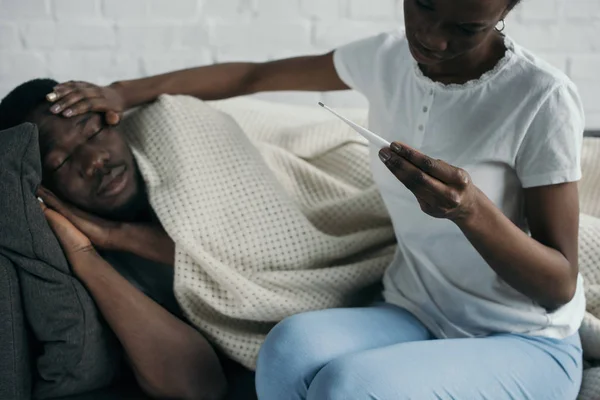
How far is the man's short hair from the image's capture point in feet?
3.91

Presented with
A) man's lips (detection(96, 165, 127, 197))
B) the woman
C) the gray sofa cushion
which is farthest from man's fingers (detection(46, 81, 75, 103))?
the gray sofa cushion

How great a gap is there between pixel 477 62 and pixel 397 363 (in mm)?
428

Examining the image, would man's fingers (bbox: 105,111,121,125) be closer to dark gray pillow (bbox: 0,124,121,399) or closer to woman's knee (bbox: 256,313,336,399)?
dark gray pillow (bbox: 0,124,121,399)

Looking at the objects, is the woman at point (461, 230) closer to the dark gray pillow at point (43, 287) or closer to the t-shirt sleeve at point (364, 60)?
the t-shirt sleeve at point (364, 60)

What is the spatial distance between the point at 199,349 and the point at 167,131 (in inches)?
14.1

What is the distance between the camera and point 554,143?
3.27 feet

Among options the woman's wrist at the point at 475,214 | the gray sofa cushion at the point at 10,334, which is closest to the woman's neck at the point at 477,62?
the woman's wrist at the point at 475,214

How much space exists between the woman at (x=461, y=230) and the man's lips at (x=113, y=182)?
88 mm

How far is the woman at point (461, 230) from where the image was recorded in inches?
37.5

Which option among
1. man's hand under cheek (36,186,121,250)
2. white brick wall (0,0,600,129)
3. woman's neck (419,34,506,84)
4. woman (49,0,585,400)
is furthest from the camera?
white brick wall (0,0,600,129)

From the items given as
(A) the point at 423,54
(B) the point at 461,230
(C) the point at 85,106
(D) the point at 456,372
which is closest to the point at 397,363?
(D) the point at 456,372

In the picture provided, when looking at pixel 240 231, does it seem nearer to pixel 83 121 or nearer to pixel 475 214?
pixel 83 121

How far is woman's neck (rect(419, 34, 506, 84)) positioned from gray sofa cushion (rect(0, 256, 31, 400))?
0.68 meters

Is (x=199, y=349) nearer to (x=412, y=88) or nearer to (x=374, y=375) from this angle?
(x=374, y=375)
